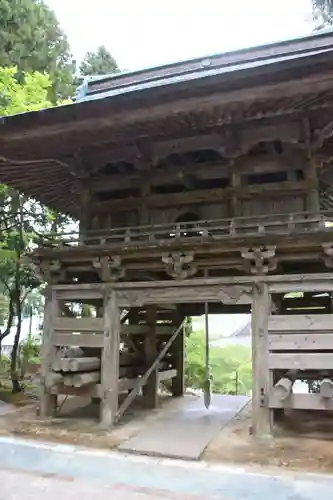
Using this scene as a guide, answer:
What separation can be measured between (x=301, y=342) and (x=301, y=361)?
26 centimetres

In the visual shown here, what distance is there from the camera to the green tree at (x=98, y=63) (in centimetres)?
1561

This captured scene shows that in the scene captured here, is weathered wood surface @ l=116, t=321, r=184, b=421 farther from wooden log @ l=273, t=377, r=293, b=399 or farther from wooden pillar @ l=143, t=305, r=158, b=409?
wooden log @ l=273, t=377, r=293, b=399

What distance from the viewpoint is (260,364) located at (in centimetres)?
639

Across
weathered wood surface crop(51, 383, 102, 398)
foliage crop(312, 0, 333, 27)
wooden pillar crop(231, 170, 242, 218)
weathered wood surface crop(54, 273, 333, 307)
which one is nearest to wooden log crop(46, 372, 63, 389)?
weathered wood surface crop(51, 383, 102, 398)

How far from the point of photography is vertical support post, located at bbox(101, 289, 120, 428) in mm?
7008

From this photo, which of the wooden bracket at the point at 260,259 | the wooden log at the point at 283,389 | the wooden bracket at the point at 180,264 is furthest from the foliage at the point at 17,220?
the wooden log at the point at 283,389

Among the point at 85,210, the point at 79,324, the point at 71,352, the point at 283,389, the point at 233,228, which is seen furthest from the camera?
the point at 85,210

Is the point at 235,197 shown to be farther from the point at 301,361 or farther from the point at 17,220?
the point at 17,220

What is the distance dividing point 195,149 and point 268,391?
3.91 metres

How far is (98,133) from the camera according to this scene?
6801 mm

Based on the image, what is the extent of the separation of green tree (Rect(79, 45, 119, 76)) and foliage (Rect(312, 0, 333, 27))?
6.93m

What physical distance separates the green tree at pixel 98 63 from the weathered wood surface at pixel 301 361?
12547 mm

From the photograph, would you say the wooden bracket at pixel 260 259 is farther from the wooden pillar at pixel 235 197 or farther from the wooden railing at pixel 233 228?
the wooden pillar at pixel 235 197

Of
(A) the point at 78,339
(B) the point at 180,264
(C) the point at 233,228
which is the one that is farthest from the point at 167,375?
(C) the point at 233,228
